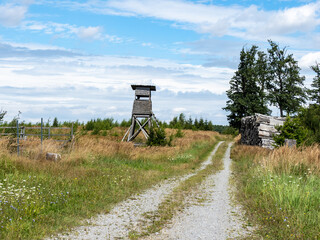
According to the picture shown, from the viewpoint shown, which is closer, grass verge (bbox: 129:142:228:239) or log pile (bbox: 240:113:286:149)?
grass verge (bbox: 129:142:228:239)

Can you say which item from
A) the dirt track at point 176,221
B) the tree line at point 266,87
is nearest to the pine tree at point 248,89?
the tree line at point 266,87

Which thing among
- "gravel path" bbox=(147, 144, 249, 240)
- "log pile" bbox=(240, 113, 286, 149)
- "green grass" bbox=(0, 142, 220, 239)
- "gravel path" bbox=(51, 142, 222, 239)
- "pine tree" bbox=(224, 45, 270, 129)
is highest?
"pine tree" bbox=(224, 45, 270, 129)

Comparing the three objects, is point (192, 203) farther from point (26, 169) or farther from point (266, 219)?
point (26, 169)

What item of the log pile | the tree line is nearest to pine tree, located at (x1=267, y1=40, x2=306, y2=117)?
the tree line

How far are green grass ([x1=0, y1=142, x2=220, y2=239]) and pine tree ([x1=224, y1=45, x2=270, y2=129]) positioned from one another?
115 feet

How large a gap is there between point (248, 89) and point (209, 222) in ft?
149

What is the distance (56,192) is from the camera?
912 centimetres

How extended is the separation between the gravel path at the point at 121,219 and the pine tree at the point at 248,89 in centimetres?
4063

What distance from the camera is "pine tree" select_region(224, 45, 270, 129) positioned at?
48.5 meters

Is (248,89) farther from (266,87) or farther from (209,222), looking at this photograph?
(209,222)

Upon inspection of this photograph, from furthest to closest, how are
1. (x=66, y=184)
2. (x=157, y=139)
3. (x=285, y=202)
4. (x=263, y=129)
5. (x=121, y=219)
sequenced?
(x=157, y=139)
(x=263, y=129)
(x=66, y=184)
(x=285, y=202)
(x=121, y=219)

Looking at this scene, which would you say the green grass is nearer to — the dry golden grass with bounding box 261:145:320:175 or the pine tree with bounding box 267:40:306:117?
the dry golden grass with bounding box 261:145:320:175

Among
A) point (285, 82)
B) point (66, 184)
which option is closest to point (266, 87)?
point (285, 82)

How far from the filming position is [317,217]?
23.2 feet
